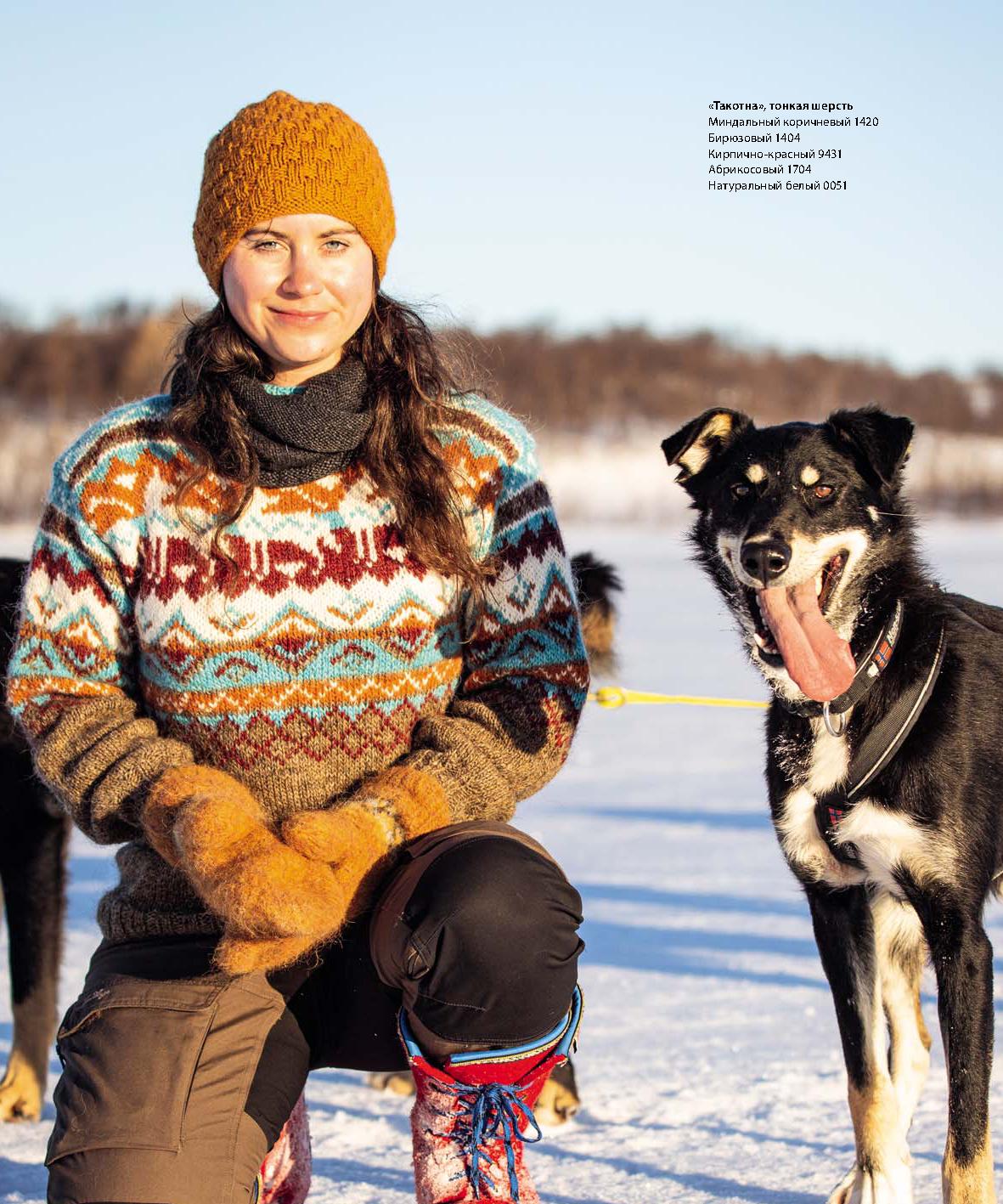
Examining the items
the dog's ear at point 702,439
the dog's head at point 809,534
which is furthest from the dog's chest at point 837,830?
the dog's ear at point 702,439

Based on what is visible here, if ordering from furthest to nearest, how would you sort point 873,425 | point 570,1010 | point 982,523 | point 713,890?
point 982,523
point 713,890
point 873,425
point 570,1010

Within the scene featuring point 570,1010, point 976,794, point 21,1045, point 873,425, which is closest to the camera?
point 570,1010

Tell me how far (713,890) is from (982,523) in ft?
70.4

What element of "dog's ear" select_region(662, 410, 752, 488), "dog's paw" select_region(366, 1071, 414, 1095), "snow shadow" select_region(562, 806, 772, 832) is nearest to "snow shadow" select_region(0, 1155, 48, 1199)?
"dog's paw" select_region(366, 1071, 414, 1095)

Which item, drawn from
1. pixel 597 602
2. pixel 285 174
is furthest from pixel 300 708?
pixel 597 602

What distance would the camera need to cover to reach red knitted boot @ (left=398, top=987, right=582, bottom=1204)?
185 centimetres

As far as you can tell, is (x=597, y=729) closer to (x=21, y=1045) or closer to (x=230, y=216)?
(x=21, y=1045)

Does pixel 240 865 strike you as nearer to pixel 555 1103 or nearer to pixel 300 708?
pixel 300 708

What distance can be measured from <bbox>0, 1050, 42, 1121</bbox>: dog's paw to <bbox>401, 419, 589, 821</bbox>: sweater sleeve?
1.38 metres

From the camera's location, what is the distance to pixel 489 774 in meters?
2.03

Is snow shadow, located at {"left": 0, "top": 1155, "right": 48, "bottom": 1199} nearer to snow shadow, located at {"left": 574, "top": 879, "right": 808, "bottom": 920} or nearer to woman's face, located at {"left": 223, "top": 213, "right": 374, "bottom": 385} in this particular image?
woman's face, located at {"left": 223, "top": 213, "right": 374, "bottom": 385}

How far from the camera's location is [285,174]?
2107 mm

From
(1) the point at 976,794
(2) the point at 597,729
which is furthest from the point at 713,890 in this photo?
(2) the point at 597,729

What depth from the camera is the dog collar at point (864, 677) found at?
243 cm
